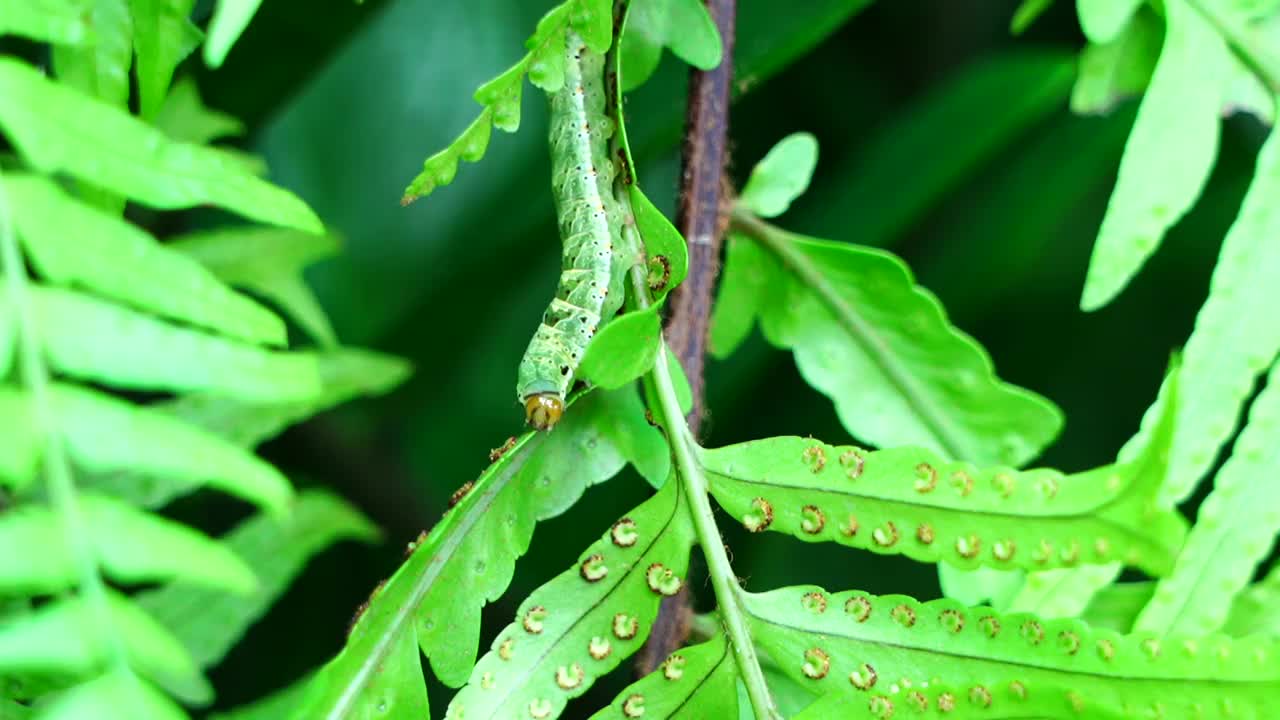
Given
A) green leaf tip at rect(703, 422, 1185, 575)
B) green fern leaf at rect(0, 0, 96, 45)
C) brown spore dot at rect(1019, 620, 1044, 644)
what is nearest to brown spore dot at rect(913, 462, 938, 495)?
green leaf tip at rect(703, 422, 1185, 575)

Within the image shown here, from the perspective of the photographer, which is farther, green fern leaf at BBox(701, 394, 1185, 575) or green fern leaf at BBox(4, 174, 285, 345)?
green fern leaf at BBox(701, 394, 1185, 575)

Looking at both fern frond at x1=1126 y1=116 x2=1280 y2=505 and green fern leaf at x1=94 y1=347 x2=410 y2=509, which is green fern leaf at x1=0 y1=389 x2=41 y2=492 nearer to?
green fern leaf at x1=94 y1=347 x2=410 y2=509

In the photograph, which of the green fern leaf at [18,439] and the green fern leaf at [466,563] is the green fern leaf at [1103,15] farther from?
A: the green fern leaf at [18,439]

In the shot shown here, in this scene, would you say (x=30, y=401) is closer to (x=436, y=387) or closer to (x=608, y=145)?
(x=608, y=145)

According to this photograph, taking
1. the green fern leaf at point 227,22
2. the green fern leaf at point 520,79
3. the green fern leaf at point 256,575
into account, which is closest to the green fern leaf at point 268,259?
the green fern leaf at point 256,575

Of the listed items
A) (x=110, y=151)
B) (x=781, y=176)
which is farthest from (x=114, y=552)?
(x=781, y=176)

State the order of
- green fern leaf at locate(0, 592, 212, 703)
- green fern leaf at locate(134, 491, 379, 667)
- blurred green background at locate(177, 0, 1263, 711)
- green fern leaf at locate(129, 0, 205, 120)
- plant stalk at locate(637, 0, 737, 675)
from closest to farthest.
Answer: green fern leaf at locate(0, 592, 212, 703) < green fern leaf at locate(129, 0, 205, 120) < plant stalk at locate(637, 0, 737, 675) < green fern leaf at locate(134, 491, 379, 667) < blurred green background at locate(177, 0, 1263, 711)

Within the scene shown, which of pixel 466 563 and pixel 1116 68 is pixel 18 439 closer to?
pixel 466 563
